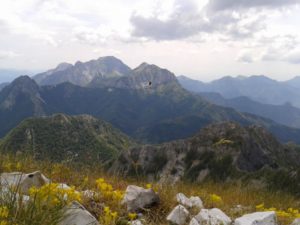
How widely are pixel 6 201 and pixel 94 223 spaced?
3.37 ft

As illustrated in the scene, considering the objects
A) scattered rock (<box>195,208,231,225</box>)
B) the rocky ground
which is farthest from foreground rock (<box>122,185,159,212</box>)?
scattered rock (<box>195,208,231,225</box>)

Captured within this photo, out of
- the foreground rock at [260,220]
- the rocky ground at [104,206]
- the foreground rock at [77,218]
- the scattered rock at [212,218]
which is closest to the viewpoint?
the rocky ground at [104,206]

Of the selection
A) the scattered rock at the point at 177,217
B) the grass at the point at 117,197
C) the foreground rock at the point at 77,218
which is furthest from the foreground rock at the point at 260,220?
the foreground rock at the point at 77,218

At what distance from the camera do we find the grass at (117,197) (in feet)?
19.7

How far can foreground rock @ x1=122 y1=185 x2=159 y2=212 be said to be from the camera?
21.3ft

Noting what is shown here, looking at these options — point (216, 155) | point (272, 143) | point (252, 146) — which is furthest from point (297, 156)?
point (216, 155)

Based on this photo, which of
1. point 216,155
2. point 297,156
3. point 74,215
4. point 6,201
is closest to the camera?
point 6,201

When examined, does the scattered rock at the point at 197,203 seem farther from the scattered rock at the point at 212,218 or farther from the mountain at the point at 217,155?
the mountain at the point at 217,155

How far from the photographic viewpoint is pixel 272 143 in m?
Answer: 199

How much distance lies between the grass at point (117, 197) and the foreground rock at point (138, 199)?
0.34 ft

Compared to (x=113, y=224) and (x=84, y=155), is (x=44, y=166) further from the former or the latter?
(x=113, y=224)

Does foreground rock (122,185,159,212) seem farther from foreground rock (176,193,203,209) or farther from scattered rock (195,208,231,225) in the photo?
scattered rock (195,208,231,225)

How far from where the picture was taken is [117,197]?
6371mm

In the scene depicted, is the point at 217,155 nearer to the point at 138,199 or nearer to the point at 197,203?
the point at 197,203
